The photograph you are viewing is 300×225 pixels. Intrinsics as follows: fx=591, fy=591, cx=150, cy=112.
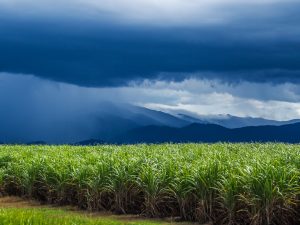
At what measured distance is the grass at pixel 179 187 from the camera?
44.7 ft

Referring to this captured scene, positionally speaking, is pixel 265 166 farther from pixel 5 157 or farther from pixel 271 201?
pixel 5 157

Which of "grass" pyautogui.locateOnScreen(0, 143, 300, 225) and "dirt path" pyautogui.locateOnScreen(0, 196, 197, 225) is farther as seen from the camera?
"dirt path" pyautogui.locateOnScreen(0, 196, 197, 225)

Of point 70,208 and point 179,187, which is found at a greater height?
point 179,187

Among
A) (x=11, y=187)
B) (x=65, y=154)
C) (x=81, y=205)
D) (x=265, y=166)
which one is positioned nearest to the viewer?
(x=265, y=166)

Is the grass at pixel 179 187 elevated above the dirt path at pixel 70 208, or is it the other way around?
the grass at pixel 179 187

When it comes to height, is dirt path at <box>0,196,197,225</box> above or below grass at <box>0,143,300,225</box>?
below

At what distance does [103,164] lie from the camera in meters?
17.4

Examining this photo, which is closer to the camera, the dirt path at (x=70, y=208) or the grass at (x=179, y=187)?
the grass at (x=179, y=187)

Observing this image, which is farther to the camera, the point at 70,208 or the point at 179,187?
the point at 70,208

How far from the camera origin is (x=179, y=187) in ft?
49.3

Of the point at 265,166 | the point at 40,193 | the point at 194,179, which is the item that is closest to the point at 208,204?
the point at 194,179

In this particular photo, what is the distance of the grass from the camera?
13.6 meters

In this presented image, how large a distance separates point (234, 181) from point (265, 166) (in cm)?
98

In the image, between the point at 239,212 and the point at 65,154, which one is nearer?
the point at 239,212
